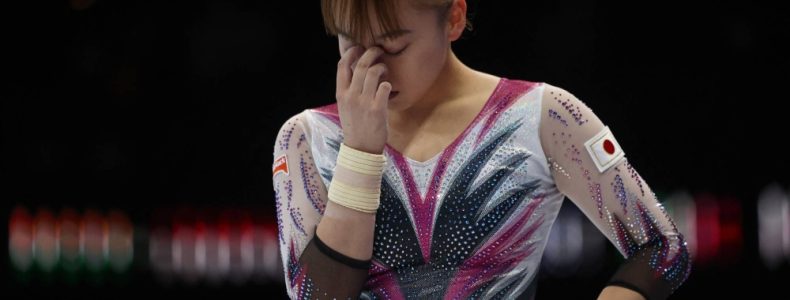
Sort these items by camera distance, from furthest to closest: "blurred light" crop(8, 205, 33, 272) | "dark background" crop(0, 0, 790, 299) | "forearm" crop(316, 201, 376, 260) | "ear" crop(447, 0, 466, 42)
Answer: "blurred light" crop(8, 205, 33, 272)
"dark background" crop(0, 0, 790, 299)
"ear" crop(447, 0, 466, 42)
"forearm" crop(316, 201, 376, 260)

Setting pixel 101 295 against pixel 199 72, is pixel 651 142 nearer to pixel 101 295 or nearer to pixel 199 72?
pixel 199 72

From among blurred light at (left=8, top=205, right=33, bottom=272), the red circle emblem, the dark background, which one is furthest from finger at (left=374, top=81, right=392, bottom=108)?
blurred light at (left=8, top=205, right=33, bottom=272)

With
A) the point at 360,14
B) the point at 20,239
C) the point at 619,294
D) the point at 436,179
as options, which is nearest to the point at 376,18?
the point at 360,14

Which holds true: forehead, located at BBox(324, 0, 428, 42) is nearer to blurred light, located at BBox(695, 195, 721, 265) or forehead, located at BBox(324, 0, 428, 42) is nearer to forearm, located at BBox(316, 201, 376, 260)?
forearm, located at BBox(316, 201, 376, 260)

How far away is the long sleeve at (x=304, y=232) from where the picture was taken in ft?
5.69

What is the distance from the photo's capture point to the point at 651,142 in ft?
19.1

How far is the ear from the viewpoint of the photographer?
6.05 ft

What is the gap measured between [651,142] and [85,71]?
3187 mm

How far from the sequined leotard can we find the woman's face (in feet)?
0.35

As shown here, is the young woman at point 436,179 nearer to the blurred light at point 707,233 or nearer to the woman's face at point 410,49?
the woman's face at point 410,49

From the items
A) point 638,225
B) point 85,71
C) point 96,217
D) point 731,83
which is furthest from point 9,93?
point 638,225

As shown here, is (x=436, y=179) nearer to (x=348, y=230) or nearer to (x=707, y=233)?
(x=348, y=230)

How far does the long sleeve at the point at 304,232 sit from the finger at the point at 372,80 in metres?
0.21

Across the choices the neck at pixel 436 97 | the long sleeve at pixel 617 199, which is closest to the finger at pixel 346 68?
the neck at pixel 436 97
